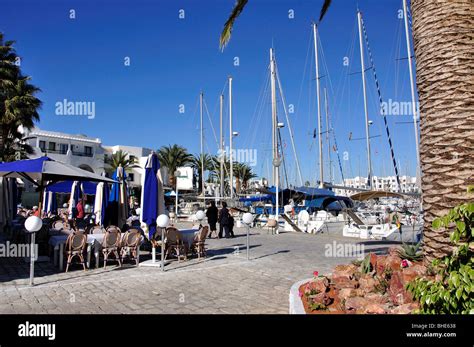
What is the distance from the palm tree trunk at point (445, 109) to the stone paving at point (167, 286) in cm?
287

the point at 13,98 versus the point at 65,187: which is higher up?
the point at 13,98

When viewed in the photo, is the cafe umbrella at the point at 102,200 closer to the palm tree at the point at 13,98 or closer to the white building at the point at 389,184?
the white building at the point at 389,184

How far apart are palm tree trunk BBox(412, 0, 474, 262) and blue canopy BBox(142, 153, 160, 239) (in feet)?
24.0

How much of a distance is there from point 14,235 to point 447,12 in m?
15.1

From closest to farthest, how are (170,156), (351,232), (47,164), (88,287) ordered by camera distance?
(88,287)
(47,164)
(351,232)
(170,156)

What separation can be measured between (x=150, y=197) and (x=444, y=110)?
25.7 feet

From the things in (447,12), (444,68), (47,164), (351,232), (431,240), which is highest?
(447,12)

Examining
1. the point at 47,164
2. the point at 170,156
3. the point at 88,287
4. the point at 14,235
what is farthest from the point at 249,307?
the point at 170,156

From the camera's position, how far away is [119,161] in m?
59.7

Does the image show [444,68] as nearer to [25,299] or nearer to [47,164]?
[25,299]

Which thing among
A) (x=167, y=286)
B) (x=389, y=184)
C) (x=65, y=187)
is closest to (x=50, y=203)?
(x=65, y=187)

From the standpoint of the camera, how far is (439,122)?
509cm

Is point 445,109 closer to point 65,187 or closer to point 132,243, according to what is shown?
point 132,243

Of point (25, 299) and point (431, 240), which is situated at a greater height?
point (431, 240)
